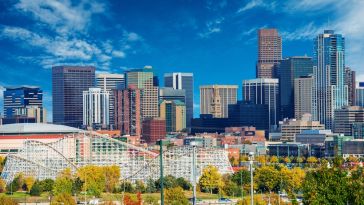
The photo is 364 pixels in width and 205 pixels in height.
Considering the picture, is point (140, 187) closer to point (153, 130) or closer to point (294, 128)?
point (153, 130)

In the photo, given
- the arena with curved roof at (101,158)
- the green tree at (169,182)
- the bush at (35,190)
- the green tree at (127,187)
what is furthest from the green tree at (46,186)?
the green tree at (169,182)

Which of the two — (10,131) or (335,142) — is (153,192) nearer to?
(10,131)

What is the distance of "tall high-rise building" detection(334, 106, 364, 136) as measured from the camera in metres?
194

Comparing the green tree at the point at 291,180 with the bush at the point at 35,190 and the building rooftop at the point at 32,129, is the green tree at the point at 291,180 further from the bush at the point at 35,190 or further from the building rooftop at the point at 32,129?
the building rooftop at the point at 32,129

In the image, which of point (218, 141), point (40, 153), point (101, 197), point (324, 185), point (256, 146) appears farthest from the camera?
point (218, 141)

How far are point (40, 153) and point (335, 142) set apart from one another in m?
76.7

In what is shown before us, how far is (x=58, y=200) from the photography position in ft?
173

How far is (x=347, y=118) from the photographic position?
643ft

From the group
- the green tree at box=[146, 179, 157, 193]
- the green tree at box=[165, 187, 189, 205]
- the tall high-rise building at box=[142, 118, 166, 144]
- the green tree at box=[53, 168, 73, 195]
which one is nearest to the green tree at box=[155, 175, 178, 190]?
the green tree at box=[146, 179, 157, 193]

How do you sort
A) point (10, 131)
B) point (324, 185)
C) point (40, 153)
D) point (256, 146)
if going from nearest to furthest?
point (324, 185) < point (40, 153) < point (10, 131) < point (256, 146)

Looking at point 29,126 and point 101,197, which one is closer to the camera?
point 101,197

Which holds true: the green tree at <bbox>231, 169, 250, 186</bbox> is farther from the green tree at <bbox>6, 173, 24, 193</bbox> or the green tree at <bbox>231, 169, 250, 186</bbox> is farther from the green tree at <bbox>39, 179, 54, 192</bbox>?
the green tree at <bbox>6, 173, 24, 193</bbox>

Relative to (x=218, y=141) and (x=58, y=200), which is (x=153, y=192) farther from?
(x=218, y=141)

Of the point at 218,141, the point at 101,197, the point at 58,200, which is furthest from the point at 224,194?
the point at 218,141
